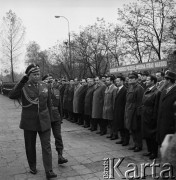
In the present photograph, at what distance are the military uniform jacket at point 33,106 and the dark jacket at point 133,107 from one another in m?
2.58

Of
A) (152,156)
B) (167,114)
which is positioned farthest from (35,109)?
(152,156)

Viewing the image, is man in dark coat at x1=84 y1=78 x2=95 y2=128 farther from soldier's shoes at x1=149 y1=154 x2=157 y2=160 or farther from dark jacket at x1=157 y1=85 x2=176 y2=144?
dark jacket at x1=157 y1=85 x2=176 y2=144

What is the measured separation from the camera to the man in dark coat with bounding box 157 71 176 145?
534cm

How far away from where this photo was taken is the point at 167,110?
5.36 meters

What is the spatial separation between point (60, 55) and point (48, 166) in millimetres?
34359

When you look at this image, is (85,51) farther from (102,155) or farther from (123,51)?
(102,155)

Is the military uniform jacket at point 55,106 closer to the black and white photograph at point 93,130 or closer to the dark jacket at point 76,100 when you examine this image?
the black and white photograph at point 93,130

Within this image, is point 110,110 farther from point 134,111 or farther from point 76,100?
point 76,100

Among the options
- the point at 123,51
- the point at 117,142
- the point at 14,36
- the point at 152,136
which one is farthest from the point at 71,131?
the point at 14,36

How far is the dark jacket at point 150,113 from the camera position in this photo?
5985 millimetres

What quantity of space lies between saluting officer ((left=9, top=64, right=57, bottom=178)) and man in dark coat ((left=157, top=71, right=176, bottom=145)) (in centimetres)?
211

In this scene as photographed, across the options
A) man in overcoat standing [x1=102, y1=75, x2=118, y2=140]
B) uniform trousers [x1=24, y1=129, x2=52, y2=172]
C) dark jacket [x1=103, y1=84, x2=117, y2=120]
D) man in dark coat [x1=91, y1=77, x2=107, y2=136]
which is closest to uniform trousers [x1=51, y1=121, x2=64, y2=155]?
uniform trousers [x1=24, y1=129, x2=52, y2=172]

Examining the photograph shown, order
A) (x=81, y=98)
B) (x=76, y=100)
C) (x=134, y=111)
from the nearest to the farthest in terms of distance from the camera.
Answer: (x=134, y=111) < (x=81, y=98) < (x=76, y=100)

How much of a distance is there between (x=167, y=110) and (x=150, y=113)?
2.41 ft
